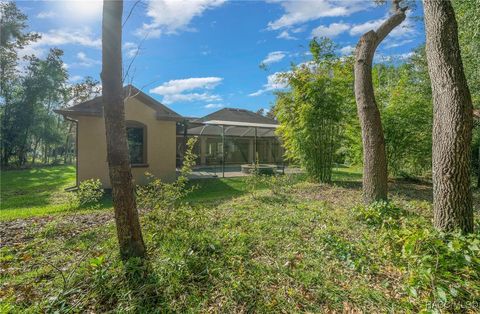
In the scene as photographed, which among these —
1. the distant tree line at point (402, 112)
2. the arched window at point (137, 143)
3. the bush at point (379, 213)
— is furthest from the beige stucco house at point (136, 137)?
the bush at point (379, 213)

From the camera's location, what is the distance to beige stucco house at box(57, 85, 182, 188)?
26.5 feet

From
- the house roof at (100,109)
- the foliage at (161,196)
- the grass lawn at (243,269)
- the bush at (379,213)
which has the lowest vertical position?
the grass lawn at (243,269)

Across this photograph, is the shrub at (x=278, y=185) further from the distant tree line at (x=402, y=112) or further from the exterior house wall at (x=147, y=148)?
the exterior house wall at (x=147, y=148)

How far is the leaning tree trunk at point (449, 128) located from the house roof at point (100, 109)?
6.48m

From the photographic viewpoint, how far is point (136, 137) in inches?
352

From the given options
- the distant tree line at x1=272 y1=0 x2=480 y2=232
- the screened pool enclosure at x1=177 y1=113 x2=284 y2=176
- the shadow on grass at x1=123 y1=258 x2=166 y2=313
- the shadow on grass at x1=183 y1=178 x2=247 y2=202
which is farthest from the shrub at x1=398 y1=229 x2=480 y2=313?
the screened pool enclosure at x1=177 y1=113 x2=284 y2=176

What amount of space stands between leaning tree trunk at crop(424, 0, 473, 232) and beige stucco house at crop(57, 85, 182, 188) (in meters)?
7.61

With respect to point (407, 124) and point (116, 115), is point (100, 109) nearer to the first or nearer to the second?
point (116, 115)

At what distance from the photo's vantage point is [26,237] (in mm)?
3854

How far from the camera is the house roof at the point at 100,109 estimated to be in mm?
7773

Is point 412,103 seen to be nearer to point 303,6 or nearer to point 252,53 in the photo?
point 303,6

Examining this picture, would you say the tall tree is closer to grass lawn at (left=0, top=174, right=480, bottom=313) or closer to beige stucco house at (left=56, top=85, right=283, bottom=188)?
beige stucco house at (left=56, top=85, right=283, bottom=188)

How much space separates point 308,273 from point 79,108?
8628mm

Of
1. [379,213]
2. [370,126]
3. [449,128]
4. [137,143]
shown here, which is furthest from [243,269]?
[137,143]
